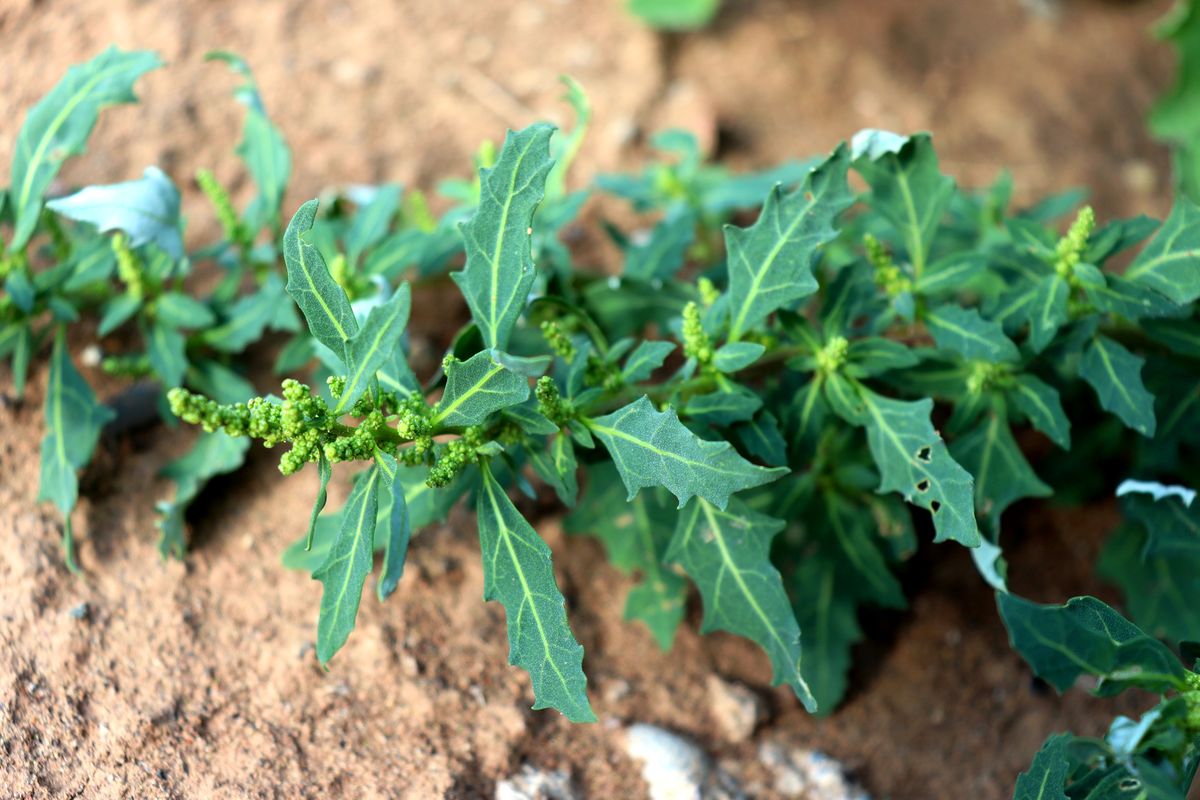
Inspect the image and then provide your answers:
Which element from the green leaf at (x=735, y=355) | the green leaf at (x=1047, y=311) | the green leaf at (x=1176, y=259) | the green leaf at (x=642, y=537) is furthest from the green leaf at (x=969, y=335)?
the green leaf at (x=642, y=537)

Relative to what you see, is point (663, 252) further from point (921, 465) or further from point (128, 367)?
point (128, 367)

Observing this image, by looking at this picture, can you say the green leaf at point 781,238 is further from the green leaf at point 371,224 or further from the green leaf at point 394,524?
the green leaf at point 371,224

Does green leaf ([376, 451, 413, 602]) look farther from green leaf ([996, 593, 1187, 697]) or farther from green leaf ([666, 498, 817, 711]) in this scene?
green leaf ([996, 593, 1187, 697])

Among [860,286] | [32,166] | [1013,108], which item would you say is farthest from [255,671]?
[1013,108]

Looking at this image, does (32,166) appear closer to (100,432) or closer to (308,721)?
(100,432)

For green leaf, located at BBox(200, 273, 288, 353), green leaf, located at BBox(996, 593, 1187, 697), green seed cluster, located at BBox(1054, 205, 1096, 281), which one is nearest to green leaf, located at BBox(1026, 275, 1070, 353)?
green seed cluster, located at BBox(1054, 205, 1096, 281)
